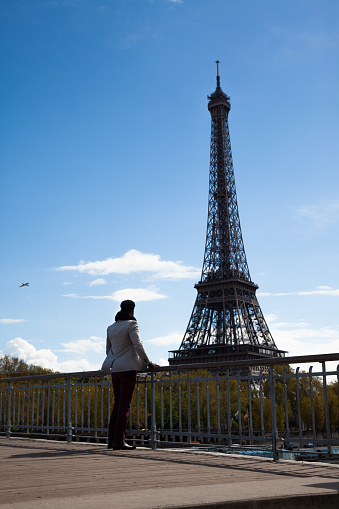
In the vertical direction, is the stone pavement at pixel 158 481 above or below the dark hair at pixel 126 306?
below

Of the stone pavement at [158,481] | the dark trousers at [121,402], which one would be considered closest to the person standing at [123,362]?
the dark trousers at [121,402]

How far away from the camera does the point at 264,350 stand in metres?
62.2

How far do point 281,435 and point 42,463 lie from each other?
3.17m

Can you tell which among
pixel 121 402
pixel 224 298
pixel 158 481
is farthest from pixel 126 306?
pixel 224 298

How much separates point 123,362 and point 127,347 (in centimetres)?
22

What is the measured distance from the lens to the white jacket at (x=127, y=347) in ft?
26.7

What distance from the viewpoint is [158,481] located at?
195 inches

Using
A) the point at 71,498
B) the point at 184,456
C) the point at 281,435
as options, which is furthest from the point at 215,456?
the point at 71,498

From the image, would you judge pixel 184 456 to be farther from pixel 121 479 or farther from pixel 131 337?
pixel 121 479

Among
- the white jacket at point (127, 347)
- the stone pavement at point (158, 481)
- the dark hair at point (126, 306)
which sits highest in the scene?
the dark hair at point (126, 306)

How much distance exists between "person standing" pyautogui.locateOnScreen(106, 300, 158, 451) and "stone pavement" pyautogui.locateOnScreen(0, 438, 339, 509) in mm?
343

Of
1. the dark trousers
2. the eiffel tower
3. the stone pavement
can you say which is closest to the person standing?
the dark trousers

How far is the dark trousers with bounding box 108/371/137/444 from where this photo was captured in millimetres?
8164

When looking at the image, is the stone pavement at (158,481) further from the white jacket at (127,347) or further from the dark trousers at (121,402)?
the white jacket at (127,347)
